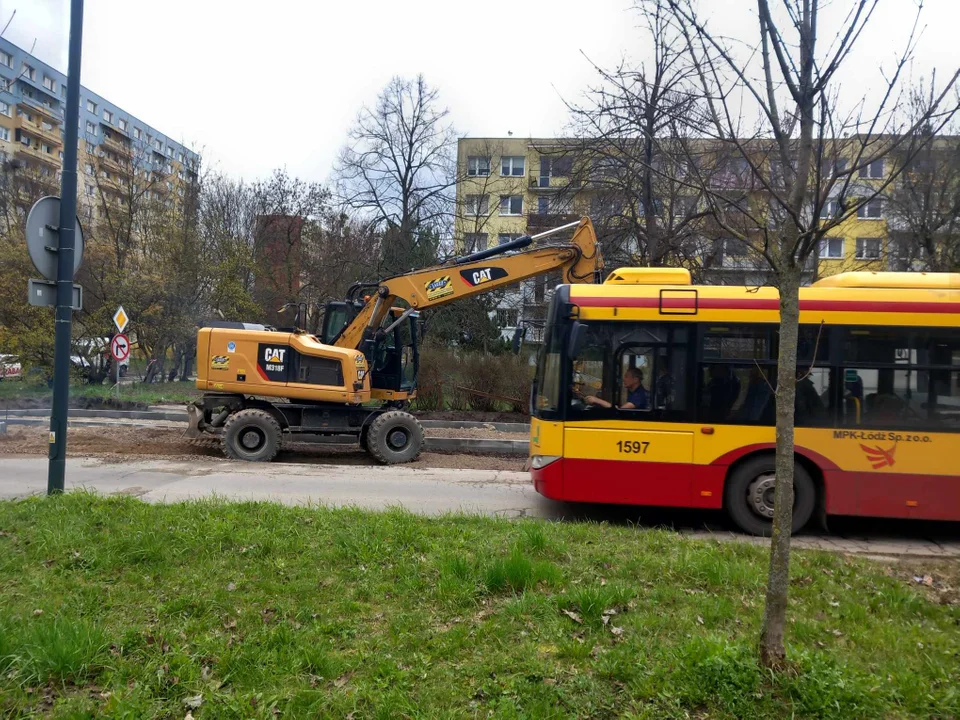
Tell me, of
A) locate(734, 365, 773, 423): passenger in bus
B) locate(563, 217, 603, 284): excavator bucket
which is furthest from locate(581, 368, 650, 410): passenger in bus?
locate(563, 217, 603, 284): excavator bucket

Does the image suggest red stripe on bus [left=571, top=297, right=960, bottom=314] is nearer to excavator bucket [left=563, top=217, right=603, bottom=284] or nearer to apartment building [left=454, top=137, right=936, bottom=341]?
apartment building [left=454, top=137, right=936, bottom=341]

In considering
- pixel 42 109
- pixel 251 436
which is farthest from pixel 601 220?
pixel 42 109

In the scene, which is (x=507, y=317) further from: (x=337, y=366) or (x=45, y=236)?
(x=45, y=236)

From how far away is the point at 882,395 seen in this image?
7.26 m

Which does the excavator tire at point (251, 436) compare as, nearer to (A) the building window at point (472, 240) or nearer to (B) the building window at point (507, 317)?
(B) the building window at point (507, 317)

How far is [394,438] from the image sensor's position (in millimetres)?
12133

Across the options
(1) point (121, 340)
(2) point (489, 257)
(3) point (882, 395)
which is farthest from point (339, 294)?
(3) point (882, 395)

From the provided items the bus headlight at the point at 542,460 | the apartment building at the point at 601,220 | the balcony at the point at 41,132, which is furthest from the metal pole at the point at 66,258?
the balcony at the point at 41,132

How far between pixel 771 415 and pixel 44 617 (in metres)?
6.78

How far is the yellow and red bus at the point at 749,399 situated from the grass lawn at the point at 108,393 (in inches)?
555

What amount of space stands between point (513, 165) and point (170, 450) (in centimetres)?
3706

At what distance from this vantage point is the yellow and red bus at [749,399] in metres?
7.18

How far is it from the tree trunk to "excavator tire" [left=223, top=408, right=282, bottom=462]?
9.79m

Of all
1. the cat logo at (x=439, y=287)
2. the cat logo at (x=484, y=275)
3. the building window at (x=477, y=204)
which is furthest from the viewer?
the building window at (x=477, y=204)
